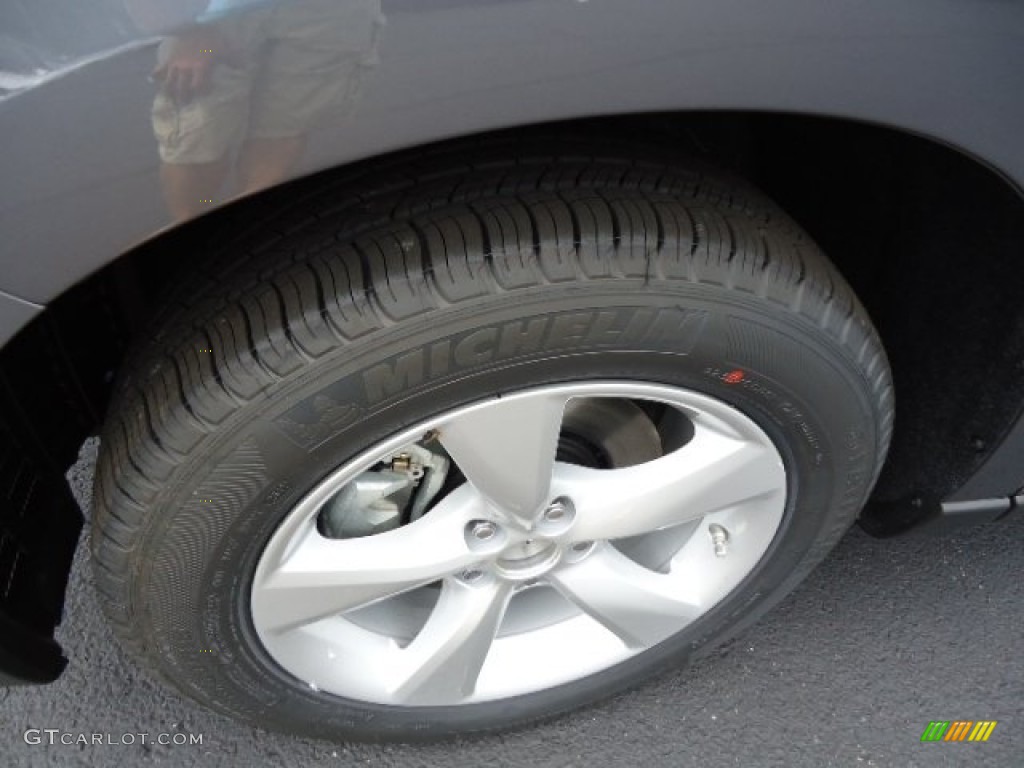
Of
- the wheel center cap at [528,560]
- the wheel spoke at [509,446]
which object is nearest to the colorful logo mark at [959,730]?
the wheel center cap at [528,560]

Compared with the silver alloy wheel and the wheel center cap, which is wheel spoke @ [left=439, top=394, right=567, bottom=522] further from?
the wheel center cap

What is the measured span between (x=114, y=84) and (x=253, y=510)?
1.79 ft

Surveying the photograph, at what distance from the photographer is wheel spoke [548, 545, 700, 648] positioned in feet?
4.90

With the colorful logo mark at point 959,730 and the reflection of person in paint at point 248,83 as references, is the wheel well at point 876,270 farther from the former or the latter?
the colorful logo mark at point 959,730

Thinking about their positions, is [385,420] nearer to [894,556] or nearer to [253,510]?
[253,510]

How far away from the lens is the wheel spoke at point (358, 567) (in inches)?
49.6

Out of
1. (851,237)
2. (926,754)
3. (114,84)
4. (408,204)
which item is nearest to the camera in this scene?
(114,84)

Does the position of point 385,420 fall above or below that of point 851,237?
below

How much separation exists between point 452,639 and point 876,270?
89cm

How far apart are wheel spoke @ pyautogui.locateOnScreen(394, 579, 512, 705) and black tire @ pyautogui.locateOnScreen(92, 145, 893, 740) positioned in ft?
1.01

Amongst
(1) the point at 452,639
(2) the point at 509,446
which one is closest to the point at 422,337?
(2) the point at 509,446

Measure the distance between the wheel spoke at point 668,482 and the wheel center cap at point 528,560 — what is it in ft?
0.21

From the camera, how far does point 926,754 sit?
167 centimetres

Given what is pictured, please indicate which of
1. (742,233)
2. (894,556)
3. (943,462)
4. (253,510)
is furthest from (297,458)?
(894,556)
